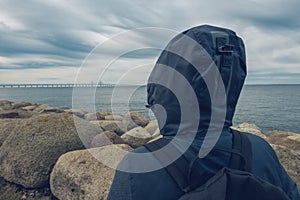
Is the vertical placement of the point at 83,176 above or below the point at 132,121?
below

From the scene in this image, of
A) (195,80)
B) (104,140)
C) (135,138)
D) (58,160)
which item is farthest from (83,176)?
(195,80)

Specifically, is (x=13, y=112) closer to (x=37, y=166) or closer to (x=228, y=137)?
(x=37, y=166)

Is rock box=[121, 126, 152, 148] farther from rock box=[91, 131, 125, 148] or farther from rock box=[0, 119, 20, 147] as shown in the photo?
rock box=[0, 119, 20, 147]

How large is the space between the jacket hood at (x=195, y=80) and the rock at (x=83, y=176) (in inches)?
139

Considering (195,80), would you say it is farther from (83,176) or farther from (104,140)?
(104,140)

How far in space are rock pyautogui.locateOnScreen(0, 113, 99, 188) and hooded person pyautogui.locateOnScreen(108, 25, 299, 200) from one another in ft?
15.7

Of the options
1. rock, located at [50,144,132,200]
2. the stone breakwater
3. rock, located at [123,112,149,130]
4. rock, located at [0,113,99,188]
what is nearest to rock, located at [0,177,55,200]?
the stone breakwater

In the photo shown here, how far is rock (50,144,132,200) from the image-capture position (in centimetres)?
555

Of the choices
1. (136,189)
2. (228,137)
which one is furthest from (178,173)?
(228,137)

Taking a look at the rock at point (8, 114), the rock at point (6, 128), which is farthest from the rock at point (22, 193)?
the rock at point (8, 114)

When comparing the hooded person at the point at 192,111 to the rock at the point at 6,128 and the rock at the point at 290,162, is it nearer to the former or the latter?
the rock at the point at 290,162

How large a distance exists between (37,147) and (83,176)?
1.99 metres

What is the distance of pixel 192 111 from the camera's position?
181cm

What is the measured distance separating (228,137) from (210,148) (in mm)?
218
